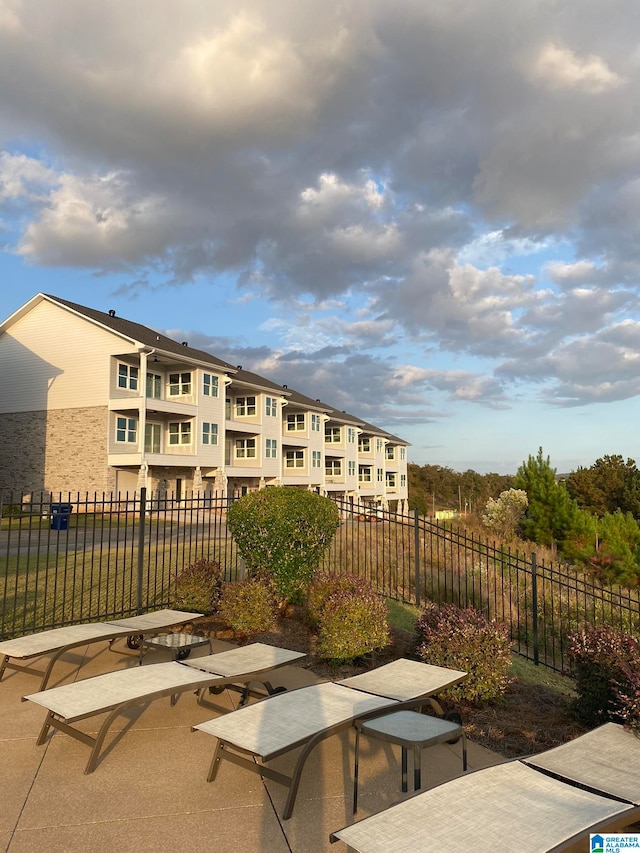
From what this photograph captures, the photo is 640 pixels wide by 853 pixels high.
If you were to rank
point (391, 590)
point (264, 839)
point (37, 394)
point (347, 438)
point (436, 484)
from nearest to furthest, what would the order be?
point (264, 839)
point (391, 590)
point (37, 394)
point (347, 438)
point (436, 484)

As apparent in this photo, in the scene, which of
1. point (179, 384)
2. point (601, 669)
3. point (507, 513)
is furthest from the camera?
point (179, 384)

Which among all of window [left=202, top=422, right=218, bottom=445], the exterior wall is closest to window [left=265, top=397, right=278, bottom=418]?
window [left=202, top=422, right=218, bottom=445]

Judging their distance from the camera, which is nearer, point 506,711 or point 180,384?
point 506,711

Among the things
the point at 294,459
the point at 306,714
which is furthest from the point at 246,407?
the point at 306,714

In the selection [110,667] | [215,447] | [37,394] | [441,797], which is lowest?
[110,667]

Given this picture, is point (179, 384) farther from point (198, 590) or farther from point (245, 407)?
point (198, 590)

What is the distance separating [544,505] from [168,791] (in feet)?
78.5

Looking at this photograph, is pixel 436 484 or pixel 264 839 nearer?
pixel 264 839

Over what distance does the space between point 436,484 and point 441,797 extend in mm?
89897

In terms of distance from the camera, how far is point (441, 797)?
3.02 meters

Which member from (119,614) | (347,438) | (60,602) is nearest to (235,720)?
(119,614)

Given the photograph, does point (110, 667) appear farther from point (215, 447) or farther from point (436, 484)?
point (436, 484)

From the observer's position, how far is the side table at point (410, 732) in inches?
147

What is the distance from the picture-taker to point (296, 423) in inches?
1885
